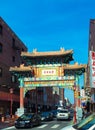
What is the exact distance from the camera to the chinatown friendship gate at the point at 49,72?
5259cm

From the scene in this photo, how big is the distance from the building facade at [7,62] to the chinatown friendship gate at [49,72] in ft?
9.77

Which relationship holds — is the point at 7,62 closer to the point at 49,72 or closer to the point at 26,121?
the point at 49,72

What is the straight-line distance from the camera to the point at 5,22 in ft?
204

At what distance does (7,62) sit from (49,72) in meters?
12.5

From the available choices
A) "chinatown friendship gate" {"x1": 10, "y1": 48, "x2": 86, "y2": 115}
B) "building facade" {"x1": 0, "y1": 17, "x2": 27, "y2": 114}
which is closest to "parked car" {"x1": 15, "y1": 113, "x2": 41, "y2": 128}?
"chinatown friendship gate" {"x1": 10, "y1": 48, "x2": 86, "y2": 115}

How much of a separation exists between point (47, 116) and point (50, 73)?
6444mm

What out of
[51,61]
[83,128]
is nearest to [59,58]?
[51,61]

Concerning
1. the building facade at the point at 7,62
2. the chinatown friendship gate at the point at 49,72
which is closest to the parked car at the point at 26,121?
the chinatown friendship gate at the point at 49,72

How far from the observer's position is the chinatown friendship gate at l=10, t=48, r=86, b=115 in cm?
5259

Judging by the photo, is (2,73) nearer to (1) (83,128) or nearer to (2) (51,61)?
(2) (51,61)

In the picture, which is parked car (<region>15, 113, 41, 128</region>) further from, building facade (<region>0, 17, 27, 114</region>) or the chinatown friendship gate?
building facade (<region>0, 17, 27, 114</region>)

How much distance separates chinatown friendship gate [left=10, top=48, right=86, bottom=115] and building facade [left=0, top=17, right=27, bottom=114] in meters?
2.98

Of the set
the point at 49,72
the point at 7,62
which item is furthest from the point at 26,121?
the point at 7,62

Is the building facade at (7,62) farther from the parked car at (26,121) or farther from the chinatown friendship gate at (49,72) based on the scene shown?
the parked car at (26,121)
